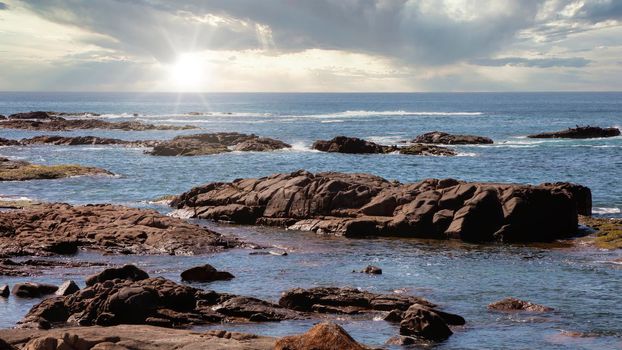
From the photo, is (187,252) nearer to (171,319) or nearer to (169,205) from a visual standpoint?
(171,319)

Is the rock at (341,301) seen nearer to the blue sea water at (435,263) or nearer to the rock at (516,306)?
the blue sea water at (435,263)

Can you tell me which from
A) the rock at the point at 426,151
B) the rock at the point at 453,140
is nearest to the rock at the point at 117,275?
the rock at the point at 426,151

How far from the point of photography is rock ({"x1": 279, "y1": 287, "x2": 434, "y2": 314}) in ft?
96.9

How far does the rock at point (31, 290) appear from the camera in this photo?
30844 mm

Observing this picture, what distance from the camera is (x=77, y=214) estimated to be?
49.8 metres

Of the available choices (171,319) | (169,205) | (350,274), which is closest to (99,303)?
(171,319)

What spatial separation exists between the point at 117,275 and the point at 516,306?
16825 mm

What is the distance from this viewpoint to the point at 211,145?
379 ft

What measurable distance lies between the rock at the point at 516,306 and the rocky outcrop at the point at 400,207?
1656 centimetres

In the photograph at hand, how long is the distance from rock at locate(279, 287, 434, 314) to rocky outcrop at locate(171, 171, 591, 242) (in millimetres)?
18055

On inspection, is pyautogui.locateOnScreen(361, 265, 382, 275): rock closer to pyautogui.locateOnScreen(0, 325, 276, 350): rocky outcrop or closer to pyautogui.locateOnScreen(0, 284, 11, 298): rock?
pyautogui.locateOnScreen(0, 284, 11, 298): rock

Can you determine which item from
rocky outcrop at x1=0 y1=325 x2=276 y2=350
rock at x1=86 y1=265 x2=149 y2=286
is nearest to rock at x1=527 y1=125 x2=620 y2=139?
rock at x1=86 y1=265 x2=149 y2=286

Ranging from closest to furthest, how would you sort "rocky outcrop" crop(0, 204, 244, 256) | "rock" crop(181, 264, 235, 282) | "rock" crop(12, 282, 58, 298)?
"rock" crop(12, 282, 58, 298) < "rock" crop(181, 264, 235, 282) < "rocky outcrop" crop(0, 204, 244, 256)

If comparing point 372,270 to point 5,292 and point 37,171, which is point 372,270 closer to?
point 5,292
